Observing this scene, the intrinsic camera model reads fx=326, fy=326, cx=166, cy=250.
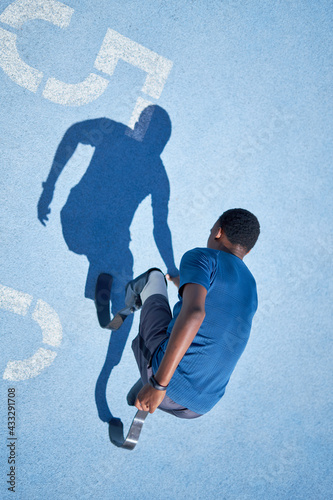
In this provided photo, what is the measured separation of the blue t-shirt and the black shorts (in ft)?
0.52

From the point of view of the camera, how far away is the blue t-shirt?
5.49 ft

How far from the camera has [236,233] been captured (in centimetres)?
197

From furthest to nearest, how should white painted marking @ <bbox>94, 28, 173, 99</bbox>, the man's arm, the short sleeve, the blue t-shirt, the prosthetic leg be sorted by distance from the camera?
white painted marking @ <bbox>94, 28, 173, 99</bbox>, the prosthetic leg, the blue t-shirt, the short sleeve, the man's arm

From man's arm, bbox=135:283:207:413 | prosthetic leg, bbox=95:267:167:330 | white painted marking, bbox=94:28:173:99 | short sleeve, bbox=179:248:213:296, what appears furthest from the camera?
white painted marking, bbox=94:28:173:99

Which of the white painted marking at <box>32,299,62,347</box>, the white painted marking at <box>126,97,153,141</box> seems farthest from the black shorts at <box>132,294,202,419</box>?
the white painted marking at <box>126,97,153,141</box>

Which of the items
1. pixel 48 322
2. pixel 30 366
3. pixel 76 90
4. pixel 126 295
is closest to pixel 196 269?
pixel 126 295

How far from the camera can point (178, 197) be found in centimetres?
286

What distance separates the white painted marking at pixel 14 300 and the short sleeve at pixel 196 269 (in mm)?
1587

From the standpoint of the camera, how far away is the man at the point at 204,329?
4.86 feet

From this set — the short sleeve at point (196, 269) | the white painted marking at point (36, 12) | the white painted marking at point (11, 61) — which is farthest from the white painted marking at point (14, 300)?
the white painted marking at point (36, 12)

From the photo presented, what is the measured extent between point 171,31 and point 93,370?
2969 mm

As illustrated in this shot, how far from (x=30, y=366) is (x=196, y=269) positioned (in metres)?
1.83

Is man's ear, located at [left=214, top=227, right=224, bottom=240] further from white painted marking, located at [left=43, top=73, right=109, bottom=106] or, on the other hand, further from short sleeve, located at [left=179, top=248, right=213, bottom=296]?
white painted marking, located at [left=43, top=73, right=109, bottom=106]

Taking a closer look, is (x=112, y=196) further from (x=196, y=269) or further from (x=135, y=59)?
(x=196, y=269)
